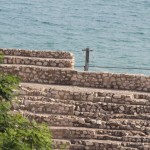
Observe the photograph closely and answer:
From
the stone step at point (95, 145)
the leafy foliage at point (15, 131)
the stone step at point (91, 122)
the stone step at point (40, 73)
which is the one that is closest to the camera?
the leafy foliage at point (15, 131)

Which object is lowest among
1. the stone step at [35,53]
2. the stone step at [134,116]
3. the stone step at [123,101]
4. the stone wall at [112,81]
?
the stone step at [134,116]

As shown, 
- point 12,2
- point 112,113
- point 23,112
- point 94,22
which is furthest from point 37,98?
point 12,2

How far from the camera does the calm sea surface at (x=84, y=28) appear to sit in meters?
42.4

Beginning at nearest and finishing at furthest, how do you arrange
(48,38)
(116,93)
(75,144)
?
(75,144) < (116,93) < (48,38)

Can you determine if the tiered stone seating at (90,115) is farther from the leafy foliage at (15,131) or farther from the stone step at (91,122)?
the leafy foliage at (15,131)

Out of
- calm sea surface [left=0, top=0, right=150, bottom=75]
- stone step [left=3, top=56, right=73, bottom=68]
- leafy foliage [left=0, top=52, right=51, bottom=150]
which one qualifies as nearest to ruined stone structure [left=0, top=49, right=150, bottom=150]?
stone step [left=3, top=56, right=73, bottom=68]

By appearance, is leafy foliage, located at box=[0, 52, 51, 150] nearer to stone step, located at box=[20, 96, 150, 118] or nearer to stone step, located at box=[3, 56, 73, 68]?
stone step, located at box=[20, 96, 150, 118]

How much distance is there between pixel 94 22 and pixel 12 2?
30.6 ft

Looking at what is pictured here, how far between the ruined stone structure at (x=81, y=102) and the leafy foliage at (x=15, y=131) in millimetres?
4380

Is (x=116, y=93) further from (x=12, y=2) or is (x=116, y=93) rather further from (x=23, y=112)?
(x=12, y=2)

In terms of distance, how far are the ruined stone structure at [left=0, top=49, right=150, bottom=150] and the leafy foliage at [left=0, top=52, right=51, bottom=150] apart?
4380 mm

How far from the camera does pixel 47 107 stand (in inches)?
800

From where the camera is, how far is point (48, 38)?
151ft

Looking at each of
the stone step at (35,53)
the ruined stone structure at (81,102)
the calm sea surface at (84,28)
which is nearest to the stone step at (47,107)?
the ruined stone structure at (81,102)
